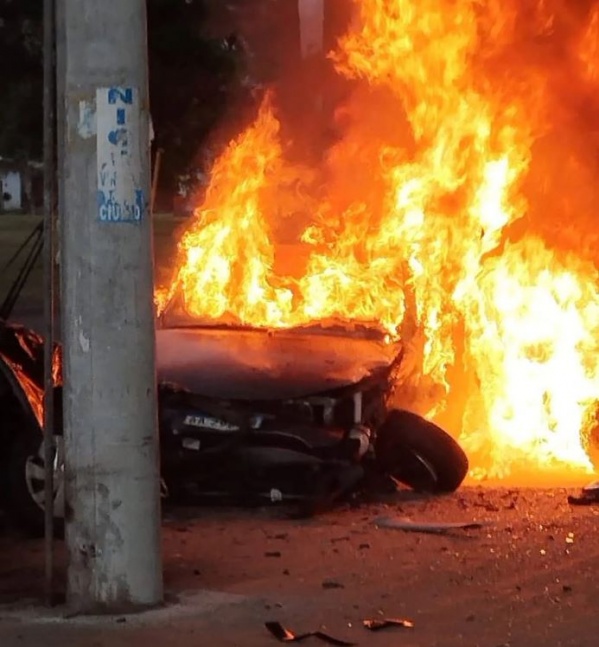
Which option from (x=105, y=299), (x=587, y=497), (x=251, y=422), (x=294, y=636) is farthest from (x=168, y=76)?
(x=294, y=636)

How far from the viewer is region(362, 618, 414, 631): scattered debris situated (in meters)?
6.52

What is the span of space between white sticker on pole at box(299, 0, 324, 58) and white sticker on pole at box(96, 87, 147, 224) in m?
11.2

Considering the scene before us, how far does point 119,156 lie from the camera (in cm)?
656

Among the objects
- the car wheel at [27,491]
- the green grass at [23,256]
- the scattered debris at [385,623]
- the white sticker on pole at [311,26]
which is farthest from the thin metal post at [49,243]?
the green grass at [23,256]

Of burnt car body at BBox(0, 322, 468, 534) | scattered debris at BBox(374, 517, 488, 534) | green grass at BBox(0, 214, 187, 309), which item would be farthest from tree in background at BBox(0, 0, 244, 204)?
scattered debris at BBox(374, 517, 488, 534)

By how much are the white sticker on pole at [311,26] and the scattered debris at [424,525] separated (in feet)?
32.1

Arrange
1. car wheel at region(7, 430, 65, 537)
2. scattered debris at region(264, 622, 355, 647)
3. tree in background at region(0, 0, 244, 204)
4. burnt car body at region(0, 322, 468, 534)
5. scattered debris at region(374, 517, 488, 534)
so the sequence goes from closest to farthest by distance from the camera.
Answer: scattered debris at region(264, 622, 355, 647) < car wheel at region(7, 430, 65, 537) < scattered debris at region(374, 517, 488, 534) < burnt car body at region(0, 322, 468, 534) < tree in background at region(0, 0, 244, 204)

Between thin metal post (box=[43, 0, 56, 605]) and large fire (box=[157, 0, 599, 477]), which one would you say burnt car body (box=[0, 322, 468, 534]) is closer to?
thin metal post (box=[43, 0, 56, 605])

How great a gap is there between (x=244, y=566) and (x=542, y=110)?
7.20 metres

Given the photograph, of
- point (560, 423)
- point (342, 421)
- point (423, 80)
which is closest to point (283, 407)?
point (342, 421)

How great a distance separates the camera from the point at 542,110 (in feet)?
45.0

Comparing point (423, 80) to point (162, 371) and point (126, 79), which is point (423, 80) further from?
point (126, 79)

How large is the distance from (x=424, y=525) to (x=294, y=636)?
252 centimetres

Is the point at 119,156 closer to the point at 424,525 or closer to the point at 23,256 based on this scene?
the point at 424,525
